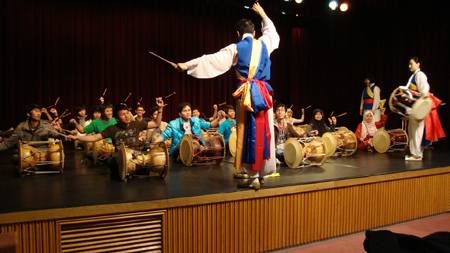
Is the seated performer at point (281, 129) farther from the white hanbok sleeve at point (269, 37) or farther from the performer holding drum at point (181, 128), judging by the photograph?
the white hanbok sleeve at point (269, 37)

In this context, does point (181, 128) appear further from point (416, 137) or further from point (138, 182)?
point (416, 137)

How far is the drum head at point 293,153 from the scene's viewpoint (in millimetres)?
3943

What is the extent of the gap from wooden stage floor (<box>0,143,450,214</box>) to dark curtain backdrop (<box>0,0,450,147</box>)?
3.30 metres

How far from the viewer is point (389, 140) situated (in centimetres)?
544

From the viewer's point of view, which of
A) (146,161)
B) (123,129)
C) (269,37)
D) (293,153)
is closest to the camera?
(269,37)

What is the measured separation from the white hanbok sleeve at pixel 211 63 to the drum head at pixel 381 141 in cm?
374

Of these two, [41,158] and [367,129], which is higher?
[367,129]

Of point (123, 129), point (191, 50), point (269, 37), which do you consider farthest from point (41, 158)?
point (191, 50)

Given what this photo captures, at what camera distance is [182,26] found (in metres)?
8.49

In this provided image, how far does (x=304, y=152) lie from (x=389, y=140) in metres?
2.21

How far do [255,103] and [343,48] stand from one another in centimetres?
777

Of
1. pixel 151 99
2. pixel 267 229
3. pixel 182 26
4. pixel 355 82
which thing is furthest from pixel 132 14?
pixel 267 229

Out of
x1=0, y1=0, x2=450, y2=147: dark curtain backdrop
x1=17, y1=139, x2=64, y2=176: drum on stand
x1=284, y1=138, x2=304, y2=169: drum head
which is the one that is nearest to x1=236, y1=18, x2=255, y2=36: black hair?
x1=284, y1=138, x2=304, y2=169: drum head

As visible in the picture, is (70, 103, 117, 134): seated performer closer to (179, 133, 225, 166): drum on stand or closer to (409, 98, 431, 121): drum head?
(179, 133, 225, 166): drum on stand
